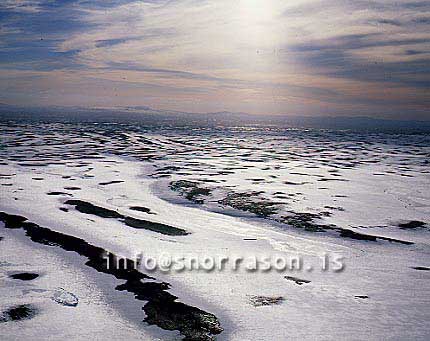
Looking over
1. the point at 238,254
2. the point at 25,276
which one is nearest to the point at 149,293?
the point at 25,276

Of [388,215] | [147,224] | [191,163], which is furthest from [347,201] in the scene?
[191,163]

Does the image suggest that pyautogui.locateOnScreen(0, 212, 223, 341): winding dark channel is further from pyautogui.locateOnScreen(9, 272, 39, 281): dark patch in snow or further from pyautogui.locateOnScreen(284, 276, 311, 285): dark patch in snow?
pyautogui.locateOnScreen(284, 276, 311, 285): dark patch in snow

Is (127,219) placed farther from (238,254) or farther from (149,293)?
(149,293)

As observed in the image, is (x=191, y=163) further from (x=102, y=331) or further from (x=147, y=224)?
(x=102, y=331)

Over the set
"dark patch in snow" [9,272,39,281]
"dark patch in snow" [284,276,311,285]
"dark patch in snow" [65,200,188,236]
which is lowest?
"dark patch in snow" [284,276,311,285]

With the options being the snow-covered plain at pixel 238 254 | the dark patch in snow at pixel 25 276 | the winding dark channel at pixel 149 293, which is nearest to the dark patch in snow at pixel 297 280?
the snow-covered plain at pixel 238 254

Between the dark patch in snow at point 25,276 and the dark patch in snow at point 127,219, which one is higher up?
the dark patch in snow at point 25,276

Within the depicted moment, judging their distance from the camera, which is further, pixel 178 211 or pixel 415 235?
pixel 178 211

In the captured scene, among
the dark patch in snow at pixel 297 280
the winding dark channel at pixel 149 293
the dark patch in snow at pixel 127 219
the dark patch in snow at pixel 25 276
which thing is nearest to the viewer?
the winding dark channel at pixel 149 293

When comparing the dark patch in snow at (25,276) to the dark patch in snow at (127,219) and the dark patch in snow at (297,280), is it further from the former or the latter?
the dark patch in snow at (297,280)

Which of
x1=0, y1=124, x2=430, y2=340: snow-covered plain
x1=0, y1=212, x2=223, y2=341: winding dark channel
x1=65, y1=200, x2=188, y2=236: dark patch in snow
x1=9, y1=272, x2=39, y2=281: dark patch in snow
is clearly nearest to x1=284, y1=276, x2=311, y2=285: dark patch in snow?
x1=0, y1=124, x2=430, y2=340: snow-covered plain

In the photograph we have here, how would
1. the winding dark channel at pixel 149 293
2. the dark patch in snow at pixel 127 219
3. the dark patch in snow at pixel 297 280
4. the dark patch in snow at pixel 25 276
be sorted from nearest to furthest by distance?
the winding dark channel at pixel 149 293
the dark patch in snow at pixel 25 276
the dark patch in snow at pixel 297 280
the dark patch in snow at pixel 127 219
